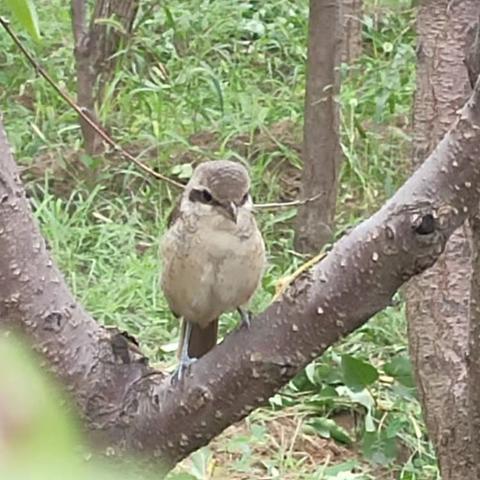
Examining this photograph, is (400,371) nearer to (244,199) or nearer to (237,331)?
(244,199)

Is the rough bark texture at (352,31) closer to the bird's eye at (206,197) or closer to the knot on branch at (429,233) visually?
the bird's eye at (206,197)

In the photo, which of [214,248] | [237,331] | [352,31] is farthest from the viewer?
[352,31]

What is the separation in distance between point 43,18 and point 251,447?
3765 mm

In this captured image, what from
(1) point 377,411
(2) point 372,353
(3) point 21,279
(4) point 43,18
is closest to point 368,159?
(2) point 372,353

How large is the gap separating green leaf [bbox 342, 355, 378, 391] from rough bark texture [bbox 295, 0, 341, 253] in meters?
1.01

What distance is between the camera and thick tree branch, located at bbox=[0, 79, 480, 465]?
43.3 inches

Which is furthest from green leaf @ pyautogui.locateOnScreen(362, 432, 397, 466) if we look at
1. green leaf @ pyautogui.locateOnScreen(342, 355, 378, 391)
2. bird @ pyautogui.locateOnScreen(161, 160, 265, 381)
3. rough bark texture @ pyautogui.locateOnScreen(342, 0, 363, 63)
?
rough bark texture @ pyautogui.locateOnScreen(342, 0, 363, 63)

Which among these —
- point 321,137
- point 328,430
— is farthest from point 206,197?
point 321,137

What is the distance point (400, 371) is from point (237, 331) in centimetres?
233

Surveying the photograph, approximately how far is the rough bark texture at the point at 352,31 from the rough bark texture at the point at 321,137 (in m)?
1.27

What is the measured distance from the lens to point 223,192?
2.19m

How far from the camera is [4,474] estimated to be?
0.20 meters

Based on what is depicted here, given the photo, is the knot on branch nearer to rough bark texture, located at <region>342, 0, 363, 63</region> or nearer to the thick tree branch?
the thick tree branch

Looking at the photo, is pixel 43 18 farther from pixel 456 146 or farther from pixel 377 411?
pixel 456 146
